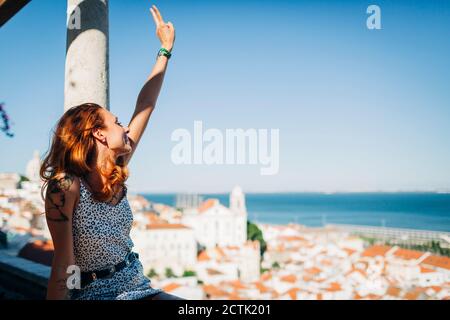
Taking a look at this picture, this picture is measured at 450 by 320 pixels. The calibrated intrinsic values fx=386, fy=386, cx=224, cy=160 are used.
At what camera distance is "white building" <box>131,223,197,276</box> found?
116 feet

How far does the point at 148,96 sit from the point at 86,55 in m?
0.38

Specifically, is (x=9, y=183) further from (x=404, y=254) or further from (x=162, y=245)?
(x=404, y=254)

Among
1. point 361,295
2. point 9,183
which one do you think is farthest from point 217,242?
point 9,183

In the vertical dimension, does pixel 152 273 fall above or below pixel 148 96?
below

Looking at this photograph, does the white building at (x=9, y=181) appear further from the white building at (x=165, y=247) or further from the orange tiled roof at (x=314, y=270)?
the orange tiled roof at (x=314, y=270)

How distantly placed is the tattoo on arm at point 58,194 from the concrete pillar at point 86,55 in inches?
26.2

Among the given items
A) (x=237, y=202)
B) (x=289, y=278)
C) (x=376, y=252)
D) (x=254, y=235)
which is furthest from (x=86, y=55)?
(x=254, y=235)

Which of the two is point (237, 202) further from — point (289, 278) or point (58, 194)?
point (58, 194)

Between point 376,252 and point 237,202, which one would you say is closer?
point 376,252

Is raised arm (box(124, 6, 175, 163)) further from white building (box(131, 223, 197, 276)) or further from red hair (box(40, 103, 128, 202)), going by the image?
white building (box(131, 223, 197, 276))

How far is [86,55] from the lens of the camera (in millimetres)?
1454

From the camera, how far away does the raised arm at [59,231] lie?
803 mm

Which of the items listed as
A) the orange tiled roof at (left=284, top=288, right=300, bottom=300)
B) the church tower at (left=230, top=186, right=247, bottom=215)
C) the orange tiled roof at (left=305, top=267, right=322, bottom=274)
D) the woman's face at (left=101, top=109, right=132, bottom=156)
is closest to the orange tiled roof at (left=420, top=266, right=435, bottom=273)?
the orange tiled roof at (left=284, top=288, right=300, bottom=300)

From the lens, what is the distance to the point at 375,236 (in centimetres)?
5669
